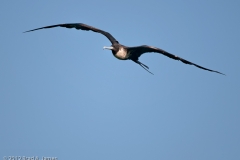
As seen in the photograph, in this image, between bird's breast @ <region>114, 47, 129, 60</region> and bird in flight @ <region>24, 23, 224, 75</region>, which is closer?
bird in flight @ <region>24, 23, 224, 75</region>

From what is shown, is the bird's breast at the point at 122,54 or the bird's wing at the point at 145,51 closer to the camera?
the bird's wing at the point at 145,51

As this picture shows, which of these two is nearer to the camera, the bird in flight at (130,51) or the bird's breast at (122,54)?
the bird in flight at (130,51)

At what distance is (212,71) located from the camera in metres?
A: 12.9

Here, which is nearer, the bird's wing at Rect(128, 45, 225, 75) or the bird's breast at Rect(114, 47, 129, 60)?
the bird's wing at Rect(128, 45, 225, 75)

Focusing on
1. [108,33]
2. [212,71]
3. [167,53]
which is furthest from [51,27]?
[212,71]

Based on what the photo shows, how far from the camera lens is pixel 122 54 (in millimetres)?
14930

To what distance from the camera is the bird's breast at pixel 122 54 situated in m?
14.9

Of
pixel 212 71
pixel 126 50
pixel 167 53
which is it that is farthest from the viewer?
pixel 126 50

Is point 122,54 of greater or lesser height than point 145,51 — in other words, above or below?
above

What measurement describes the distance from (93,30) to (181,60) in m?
3.83

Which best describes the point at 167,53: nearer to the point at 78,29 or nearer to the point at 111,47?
the point at 111,47

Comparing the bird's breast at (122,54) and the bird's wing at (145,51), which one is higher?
the bird's breast at (122,54)

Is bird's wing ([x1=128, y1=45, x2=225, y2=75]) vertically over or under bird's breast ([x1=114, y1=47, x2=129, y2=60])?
under

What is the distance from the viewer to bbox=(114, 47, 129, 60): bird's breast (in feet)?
48.8
